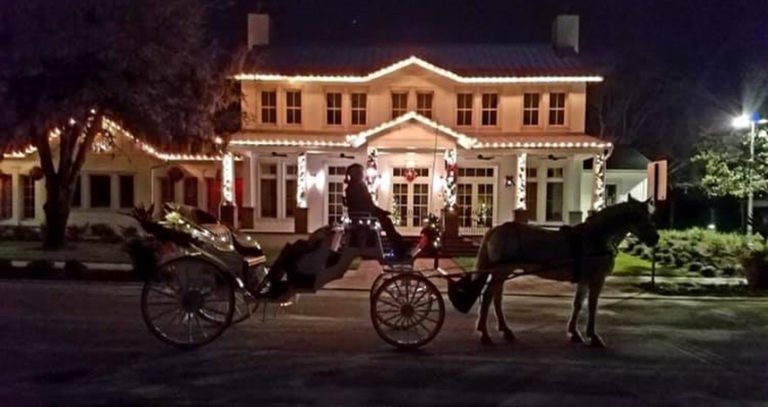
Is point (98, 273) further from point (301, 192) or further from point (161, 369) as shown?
point (301, 192)

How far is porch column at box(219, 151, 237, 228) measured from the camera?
87.7 ft

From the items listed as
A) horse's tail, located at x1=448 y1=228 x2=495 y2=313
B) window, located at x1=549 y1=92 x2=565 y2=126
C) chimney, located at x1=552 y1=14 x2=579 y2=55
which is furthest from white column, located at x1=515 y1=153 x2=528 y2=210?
horse's tail, located at x1=448 y1=228 x2=495 y2=313

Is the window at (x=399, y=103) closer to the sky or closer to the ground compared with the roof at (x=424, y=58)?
closer to the ground

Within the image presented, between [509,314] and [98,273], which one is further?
[98,273]

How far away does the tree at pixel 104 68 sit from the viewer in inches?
676

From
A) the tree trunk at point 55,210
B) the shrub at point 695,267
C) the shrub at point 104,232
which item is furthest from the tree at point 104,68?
the shrub at point 695,267

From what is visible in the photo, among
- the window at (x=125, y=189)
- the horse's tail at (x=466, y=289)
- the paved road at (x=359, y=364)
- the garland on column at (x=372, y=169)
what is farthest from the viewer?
the window at (x=125, y=189)

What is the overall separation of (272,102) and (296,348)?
20.4 metres

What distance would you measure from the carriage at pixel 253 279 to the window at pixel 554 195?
814 inches

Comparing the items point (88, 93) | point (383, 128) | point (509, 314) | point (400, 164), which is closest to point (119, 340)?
point (509, 314)

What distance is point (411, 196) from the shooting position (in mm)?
27875

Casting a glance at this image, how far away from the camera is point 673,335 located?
33.9 feet

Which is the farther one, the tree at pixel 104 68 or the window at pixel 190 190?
the window at pixel 190 190

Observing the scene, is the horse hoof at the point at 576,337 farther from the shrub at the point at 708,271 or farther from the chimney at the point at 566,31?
the chimney at the point at 566,31
